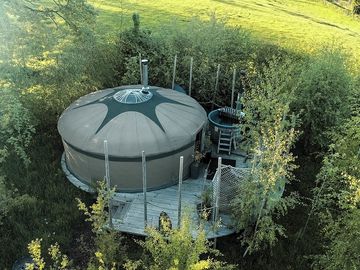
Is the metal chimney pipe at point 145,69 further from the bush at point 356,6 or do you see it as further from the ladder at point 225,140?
the bush at point 356,6

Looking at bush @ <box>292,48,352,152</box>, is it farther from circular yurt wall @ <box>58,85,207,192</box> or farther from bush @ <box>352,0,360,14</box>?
bush @ <box>352,0,360,14</box>

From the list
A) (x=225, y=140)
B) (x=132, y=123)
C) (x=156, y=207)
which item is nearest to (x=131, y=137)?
(x=132, y=123)

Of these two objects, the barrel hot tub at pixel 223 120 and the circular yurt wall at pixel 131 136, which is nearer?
the circular yurt wall at pixel 131 136

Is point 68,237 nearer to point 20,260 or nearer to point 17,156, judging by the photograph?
point 20,260

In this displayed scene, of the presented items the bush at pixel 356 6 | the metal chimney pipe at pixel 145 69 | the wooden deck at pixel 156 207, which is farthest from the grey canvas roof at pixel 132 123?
the bush at pixel 356 6

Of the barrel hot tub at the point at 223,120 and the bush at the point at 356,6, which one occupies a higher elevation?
the bush at the point at 356,6

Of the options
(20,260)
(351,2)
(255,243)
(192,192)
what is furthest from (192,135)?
(351,2)

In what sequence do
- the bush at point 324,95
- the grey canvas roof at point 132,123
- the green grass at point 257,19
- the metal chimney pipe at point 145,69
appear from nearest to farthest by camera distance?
the grey canvas roof at point 132,123 < the metal chimney pipe at point 145,69 < the bush at point 324,95 < the green grass at point 257,19
